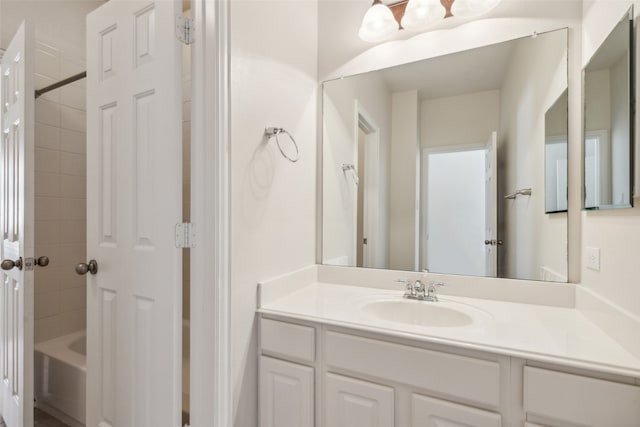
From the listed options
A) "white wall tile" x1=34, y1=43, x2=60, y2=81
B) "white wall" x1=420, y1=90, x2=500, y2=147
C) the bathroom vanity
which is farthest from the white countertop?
"white wall tile" x1=34, y1=43, x2=60, y2=81

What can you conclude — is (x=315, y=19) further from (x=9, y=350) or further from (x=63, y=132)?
(x=9, y=350)

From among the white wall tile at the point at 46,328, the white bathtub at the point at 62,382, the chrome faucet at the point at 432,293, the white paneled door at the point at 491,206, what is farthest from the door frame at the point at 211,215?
the white wall tile at the point at 46,328

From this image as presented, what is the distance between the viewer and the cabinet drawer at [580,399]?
0.83m

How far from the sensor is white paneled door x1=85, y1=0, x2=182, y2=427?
3.75ft

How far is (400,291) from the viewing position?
1.63 meters

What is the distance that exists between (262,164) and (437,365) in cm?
101

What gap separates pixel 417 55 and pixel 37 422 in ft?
9.45

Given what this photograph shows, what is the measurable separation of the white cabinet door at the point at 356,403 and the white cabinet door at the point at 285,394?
8 centimetres

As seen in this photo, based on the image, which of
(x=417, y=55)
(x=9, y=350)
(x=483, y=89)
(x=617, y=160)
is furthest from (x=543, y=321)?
(x=9, y=350)

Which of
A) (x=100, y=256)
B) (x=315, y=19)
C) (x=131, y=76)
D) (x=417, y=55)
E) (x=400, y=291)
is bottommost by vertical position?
(x=400, y=291)

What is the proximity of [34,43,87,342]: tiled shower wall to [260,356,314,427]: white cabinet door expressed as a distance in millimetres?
1723

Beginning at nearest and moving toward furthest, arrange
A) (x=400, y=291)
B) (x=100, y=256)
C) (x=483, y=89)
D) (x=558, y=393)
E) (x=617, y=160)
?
(x=558, y=393)
(x=617, y=160)
(x=100, y=256)
(x=483, y=89)
(x=400, y=291)

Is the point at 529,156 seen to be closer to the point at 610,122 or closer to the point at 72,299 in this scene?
the point at 610,122

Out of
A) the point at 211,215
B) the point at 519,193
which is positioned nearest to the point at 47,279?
the point at 211,215
